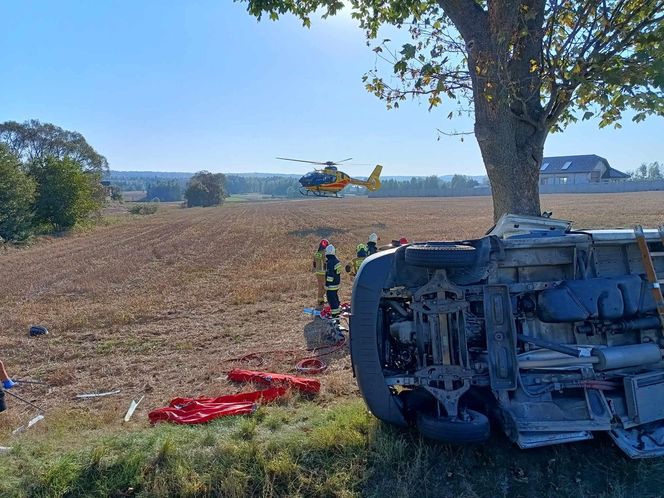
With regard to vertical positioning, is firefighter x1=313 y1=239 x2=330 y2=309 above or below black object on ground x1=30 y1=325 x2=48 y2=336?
above

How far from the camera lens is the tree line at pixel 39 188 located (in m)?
27.8

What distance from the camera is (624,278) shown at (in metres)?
3.72

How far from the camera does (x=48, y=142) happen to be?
5425 cm

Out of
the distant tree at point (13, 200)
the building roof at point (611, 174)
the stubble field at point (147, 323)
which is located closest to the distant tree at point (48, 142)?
the distant tree at point (13, 200)

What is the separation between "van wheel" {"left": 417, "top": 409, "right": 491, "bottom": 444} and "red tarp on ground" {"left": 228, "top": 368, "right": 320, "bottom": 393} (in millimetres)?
1969

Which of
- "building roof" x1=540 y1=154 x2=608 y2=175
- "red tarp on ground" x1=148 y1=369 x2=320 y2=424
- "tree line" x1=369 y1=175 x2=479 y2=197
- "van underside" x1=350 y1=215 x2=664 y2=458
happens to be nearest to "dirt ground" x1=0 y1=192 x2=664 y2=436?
"red tarp on ground" x1=148 y1=369 x2=320 y2=424

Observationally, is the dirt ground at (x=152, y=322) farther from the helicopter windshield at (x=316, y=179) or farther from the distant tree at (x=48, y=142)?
the distant tree at (x=48, y=142)

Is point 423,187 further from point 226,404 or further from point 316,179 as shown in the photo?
point 226,404

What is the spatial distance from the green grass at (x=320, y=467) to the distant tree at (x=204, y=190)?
8951 centimetres

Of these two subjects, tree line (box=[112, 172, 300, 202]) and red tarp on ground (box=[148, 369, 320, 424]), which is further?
tree line (box=[112, 172, 300, 202])

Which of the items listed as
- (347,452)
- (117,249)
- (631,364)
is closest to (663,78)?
(631,364)

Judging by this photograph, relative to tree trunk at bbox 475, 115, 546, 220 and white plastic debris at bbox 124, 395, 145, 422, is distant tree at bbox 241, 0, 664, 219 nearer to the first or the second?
tree trunk at bbox 475, 115, 546, 220

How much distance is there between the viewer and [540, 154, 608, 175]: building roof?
2886 inches

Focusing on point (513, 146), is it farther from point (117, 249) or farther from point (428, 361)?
point (117, 249)
